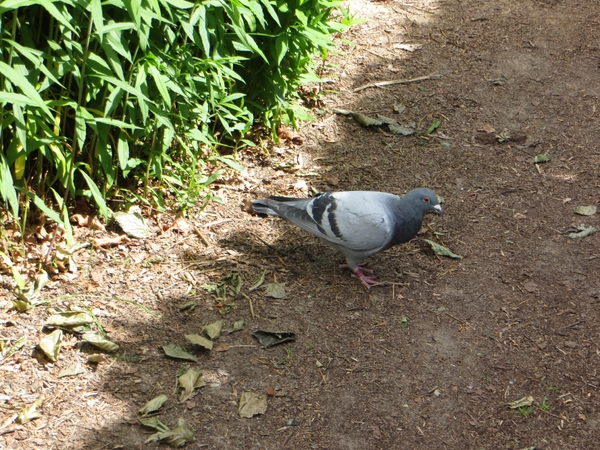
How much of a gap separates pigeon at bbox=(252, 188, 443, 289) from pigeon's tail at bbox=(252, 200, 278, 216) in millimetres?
116

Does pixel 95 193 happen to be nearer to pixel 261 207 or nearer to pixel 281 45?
pixel 261 207

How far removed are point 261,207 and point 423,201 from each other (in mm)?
1169

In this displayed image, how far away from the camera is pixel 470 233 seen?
481cm

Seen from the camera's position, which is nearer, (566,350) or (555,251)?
(566,350)

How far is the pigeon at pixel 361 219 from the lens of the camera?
4.32 m

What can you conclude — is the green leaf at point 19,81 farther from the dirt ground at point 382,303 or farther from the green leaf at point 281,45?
the green leaf at point 281,45

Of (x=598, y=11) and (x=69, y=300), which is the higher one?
(x=598, y=11)

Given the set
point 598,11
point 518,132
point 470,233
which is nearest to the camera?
point 470,233

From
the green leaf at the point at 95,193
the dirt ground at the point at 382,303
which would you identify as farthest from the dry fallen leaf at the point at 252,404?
the green leaf at the point at 95,193

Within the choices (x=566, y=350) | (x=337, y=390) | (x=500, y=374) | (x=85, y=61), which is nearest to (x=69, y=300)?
(x=85, y=61)

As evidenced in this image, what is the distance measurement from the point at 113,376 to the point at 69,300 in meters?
0.65

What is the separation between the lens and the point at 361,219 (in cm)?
432

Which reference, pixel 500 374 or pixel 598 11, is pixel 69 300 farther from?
pixel 598 11

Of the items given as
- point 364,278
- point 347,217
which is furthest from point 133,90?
point 364,278
